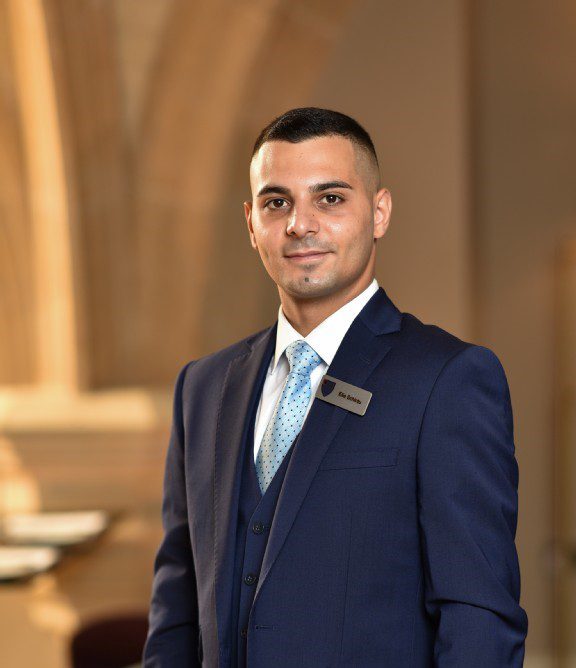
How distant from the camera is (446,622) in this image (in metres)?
1.50

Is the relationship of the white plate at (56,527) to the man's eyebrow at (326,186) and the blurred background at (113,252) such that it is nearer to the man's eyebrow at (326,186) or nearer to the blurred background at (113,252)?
the blurred background at (113,252)

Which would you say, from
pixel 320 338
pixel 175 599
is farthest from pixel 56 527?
pixel 320 338

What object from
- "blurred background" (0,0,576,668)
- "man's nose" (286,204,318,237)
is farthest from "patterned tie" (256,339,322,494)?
"blurred background" (0,0,576,668)

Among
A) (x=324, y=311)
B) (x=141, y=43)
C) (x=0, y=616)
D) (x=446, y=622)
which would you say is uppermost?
(x=141, y=43)

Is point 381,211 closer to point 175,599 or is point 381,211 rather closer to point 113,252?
point 175,599

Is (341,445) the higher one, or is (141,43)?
(141,43)

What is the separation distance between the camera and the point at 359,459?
1.57 meters

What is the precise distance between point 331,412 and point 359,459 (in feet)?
0.31

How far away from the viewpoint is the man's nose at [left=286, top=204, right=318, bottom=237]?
1.62 metres

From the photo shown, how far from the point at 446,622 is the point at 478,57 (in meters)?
4.64

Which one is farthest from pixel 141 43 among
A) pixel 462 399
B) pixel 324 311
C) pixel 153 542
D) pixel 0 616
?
pixel 462 399

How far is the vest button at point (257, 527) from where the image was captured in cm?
163

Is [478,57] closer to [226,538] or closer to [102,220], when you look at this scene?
[102,220]

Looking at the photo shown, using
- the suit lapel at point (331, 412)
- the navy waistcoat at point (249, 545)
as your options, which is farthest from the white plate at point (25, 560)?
the suit lapel at point (331, 412)
